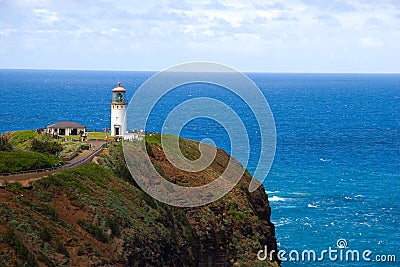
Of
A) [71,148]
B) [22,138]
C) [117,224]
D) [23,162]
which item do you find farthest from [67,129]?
[117,224]

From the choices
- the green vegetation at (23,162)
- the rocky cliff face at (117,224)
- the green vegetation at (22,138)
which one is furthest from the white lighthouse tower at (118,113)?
the green vegetation at (23,162)

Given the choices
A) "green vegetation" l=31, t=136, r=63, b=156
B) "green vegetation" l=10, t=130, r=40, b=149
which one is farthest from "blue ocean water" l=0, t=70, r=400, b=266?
"green vegetation" l=10, t=130, r=40, b=149

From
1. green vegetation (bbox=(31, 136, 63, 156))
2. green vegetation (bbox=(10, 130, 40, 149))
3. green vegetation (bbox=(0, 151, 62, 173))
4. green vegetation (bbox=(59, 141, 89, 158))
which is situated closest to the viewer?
green vegetation (bbox=(0, 151, 62, 173))

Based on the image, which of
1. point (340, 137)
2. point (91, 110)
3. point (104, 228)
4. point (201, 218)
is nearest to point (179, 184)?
point (201, 218)

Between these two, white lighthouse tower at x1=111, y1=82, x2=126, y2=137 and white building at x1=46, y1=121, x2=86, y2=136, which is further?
white building at x1=46, y1=121, x2=86, y2=136

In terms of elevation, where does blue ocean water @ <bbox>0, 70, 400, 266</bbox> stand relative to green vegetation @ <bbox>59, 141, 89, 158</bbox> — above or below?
below

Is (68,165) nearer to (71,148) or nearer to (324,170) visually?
(71,148)
